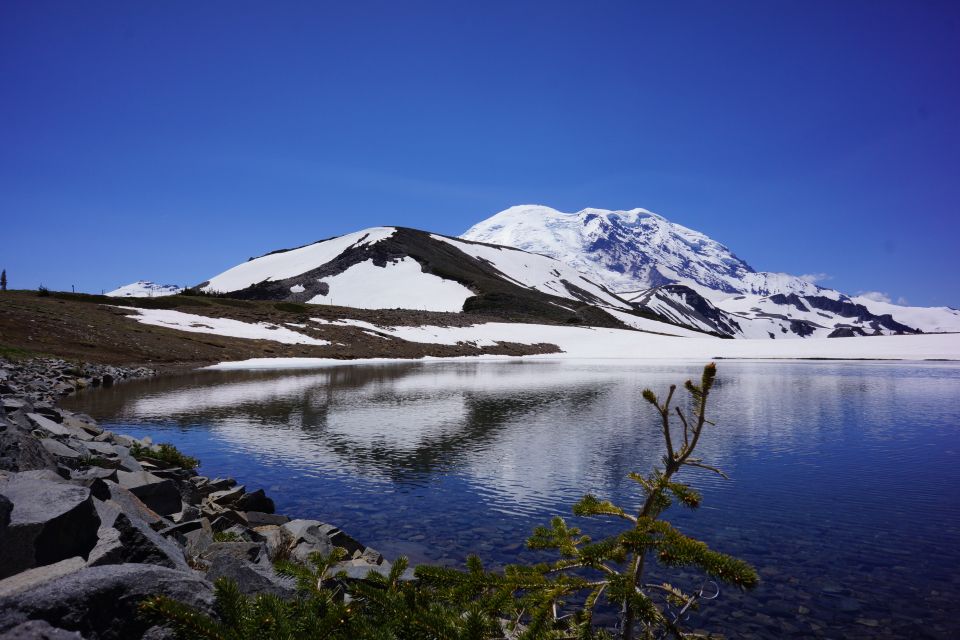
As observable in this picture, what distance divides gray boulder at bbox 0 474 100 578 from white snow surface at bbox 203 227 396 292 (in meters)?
162

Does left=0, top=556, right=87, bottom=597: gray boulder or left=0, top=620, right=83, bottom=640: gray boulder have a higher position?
left=0, top=620, right=83, bottom=640: gray boulder

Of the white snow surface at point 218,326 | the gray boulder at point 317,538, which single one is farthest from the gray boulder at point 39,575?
the white snow surface at point 218,326

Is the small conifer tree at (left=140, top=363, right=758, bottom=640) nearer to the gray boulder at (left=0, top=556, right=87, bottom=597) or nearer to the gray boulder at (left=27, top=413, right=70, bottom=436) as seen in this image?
the gray boulder at (left=0, top=556, right=87, bottom=597)

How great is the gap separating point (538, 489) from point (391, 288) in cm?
13125

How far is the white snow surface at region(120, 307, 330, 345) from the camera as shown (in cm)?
7178

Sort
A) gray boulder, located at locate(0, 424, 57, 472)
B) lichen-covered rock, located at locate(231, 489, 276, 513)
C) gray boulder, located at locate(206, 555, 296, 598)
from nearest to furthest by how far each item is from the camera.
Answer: gray boulder, located at locate(206, 555, 296, 598) → gray boulder, located at locate(0, 424, 57, 472) → lichen-covered rock, located at locate(231, 489, 276, 513)

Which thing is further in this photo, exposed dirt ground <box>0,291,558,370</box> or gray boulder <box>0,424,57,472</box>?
exposed dirt ground <box>0,291,558,370</box>

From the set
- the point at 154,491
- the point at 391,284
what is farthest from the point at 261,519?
the point at 391,284

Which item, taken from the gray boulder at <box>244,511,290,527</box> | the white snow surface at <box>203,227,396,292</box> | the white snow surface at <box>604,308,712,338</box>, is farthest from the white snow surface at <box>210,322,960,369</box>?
the white snow surface at <box>203,227,396,292</box>

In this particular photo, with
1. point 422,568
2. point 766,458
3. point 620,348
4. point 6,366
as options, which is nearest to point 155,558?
point 422,568

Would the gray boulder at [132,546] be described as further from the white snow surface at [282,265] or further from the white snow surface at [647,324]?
the white snow surface at [282,265]

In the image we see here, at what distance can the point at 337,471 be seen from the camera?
17188 millimetres

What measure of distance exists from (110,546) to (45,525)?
57 cm

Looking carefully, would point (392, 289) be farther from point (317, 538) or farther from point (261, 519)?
point (317, 538)
